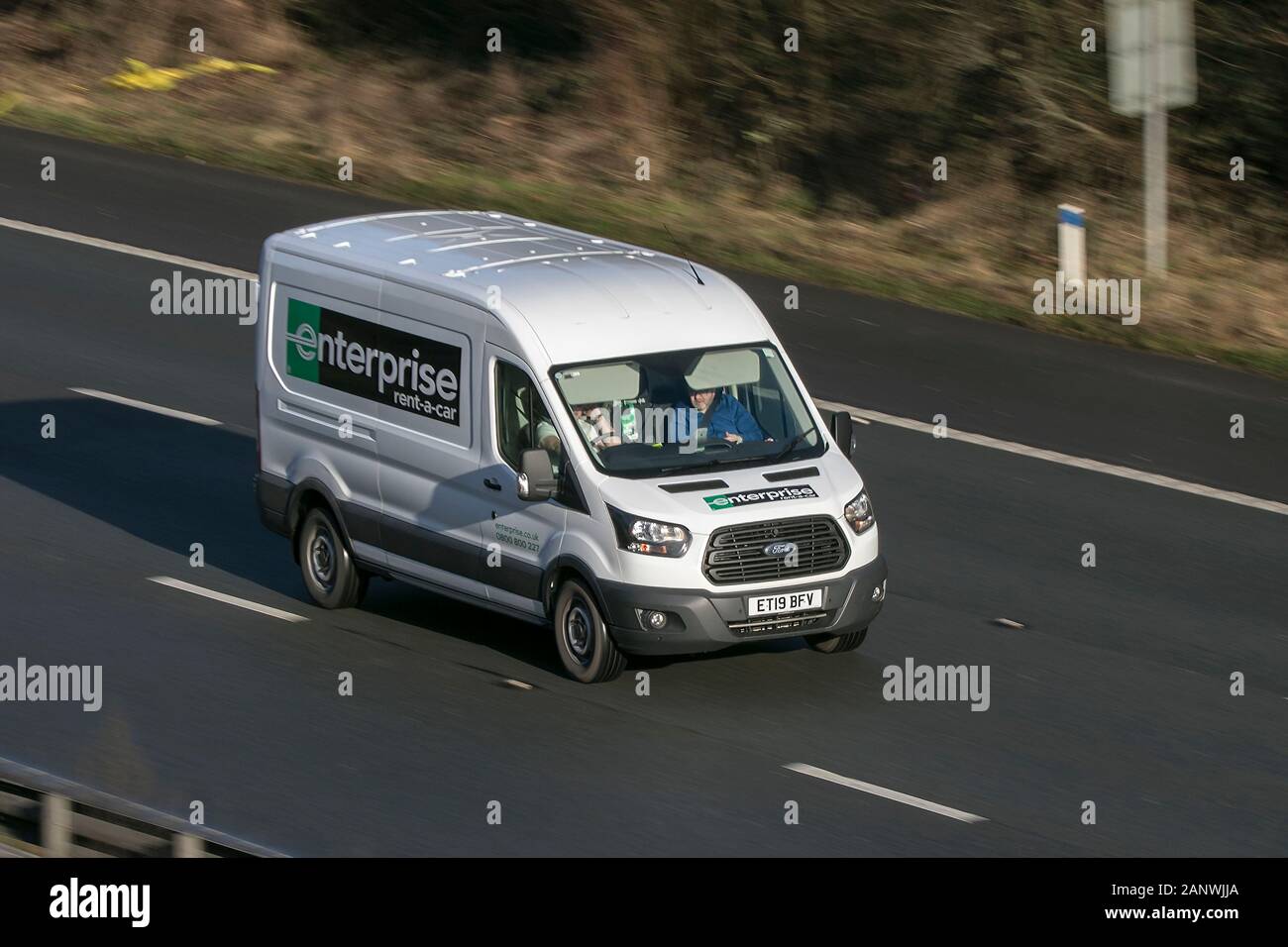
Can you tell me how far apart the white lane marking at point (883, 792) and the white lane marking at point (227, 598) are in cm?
394

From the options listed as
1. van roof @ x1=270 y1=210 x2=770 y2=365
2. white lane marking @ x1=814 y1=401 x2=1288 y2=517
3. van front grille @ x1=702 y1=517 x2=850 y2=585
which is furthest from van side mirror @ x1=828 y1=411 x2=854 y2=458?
white lane marking @ x1=814 y1=401 x2=1288 y2=517

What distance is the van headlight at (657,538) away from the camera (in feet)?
39.4

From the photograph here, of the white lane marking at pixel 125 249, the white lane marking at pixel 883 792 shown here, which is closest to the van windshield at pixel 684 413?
the white lane marking at pixel 883 792

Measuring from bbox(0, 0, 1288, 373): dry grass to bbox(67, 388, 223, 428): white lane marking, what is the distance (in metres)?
6.31

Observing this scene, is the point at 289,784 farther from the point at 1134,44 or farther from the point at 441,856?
the point at 1134,44

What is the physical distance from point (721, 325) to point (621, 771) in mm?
3055

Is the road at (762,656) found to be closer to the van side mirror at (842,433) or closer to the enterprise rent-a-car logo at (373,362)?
the van side mirror at (842,433)

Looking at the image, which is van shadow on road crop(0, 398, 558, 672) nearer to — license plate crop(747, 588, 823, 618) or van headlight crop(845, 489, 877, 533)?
license plate crop(747, 588, 823, 618)

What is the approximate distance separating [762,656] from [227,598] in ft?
11.7

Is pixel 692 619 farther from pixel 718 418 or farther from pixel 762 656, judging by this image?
pixel 718 418

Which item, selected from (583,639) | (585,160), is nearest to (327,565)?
(583,639)

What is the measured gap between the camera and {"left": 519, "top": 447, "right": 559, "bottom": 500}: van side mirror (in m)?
12.3

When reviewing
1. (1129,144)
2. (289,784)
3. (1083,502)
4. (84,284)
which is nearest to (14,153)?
(84,284)

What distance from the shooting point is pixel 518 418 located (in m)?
12.8
